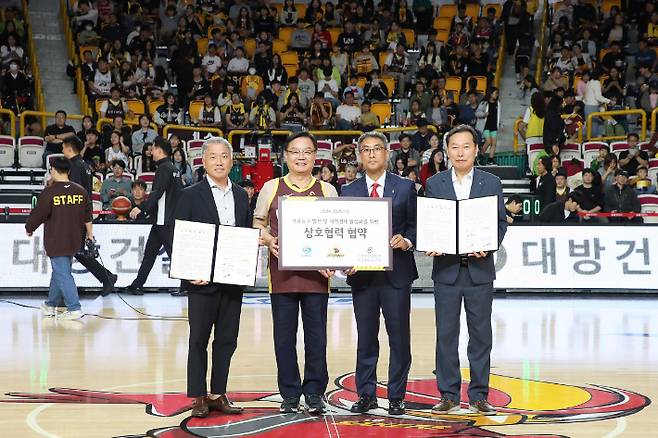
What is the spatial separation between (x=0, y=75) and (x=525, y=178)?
34.0 feet

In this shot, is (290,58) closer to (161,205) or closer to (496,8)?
(496,8)

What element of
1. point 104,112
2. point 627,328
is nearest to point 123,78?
point 104,112

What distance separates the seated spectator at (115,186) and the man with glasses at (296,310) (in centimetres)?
1008

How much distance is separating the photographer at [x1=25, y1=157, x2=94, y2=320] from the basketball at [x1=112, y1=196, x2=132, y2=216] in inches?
136

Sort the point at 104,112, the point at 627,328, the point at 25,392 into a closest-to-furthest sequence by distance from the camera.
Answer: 1. the point at 25,392
2. the point at 627,328
3. the point at 104,112

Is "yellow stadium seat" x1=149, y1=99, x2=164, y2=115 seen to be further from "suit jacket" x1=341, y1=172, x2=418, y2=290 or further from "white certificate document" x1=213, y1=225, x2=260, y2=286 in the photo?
"white certificate document" x1=213, y1=225, x2=260, y2=286

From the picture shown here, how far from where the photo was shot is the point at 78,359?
9531 mm

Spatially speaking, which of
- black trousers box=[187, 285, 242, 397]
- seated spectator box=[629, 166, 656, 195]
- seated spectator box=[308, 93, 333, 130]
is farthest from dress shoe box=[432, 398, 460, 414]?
seated spectator box=[308, 93, 333, 130]

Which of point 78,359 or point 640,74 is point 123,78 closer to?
point 640,74

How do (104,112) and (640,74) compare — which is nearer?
(104,112)

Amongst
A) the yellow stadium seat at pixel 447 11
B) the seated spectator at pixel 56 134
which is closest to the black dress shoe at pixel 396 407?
the seated spectator at pixel 56 134

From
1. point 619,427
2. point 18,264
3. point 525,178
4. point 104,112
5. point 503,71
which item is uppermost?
point 503,71

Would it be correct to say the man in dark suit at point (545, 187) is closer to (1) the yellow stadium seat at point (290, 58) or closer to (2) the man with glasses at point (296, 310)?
(1) the yellow stadium seat at point (290, 58)

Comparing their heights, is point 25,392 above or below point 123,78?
below
